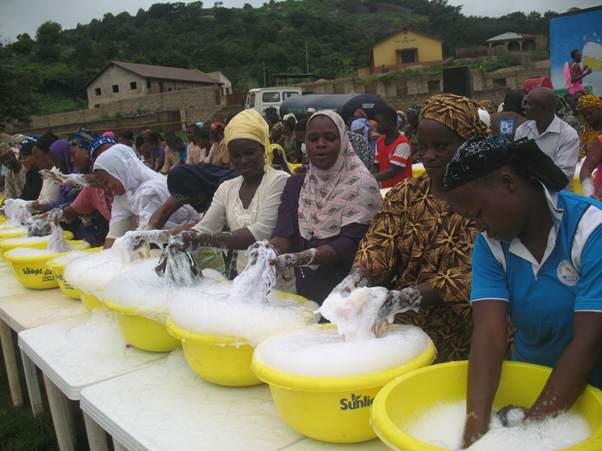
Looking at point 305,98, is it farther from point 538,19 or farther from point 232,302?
point 538,19

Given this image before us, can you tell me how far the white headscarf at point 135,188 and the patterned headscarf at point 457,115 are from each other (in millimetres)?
1791

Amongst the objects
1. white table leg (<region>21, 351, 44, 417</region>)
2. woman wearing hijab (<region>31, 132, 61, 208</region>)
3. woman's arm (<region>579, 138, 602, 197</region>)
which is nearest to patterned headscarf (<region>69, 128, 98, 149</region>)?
woman wearing hijab (<region>31, 132, 61, 208</region>)

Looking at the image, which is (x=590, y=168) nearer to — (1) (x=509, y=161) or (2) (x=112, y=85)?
(1) (x=509, y=161)

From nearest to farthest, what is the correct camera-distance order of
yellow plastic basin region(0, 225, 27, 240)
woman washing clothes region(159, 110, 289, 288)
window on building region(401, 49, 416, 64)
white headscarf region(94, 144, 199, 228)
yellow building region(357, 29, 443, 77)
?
woman washing clothes region(159, 110, 289, 288), white headscarf region(94, 144, 199, 228), yellow plastic basin region(0, 225, 27, 240), yellow building region(357, 29, 443, 77), window on building region(401, 49, 416, 64)

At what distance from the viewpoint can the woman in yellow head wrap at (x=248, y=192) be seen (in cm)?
Result: 207

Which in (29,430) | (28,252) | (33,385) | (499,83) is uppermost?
(499,83)

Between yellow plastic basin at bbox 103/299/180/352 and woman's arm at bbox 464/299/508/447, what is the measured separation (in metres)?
1.13

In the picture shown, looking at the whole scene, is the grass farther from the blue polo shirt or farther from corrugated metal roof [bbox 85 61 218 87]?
corrugated metal roof [bbox 85 61 218 87]

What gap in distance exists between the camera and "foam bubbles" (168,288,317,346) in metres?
1.39

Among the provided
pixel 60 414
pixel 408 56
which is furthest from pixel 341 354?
pixel 408 56

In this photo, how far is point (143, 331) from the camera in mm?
1803

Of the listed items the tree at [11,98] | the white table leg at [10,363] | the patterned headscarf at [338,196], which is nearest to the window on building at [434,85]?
the tree at [11,98]

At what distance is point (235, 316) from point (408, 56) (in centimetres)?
4784

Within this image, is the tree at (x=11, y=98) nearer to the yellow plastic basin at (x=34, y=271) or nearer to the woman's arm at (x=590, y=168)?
the yellow plastic basin at (x=34, y=271)
